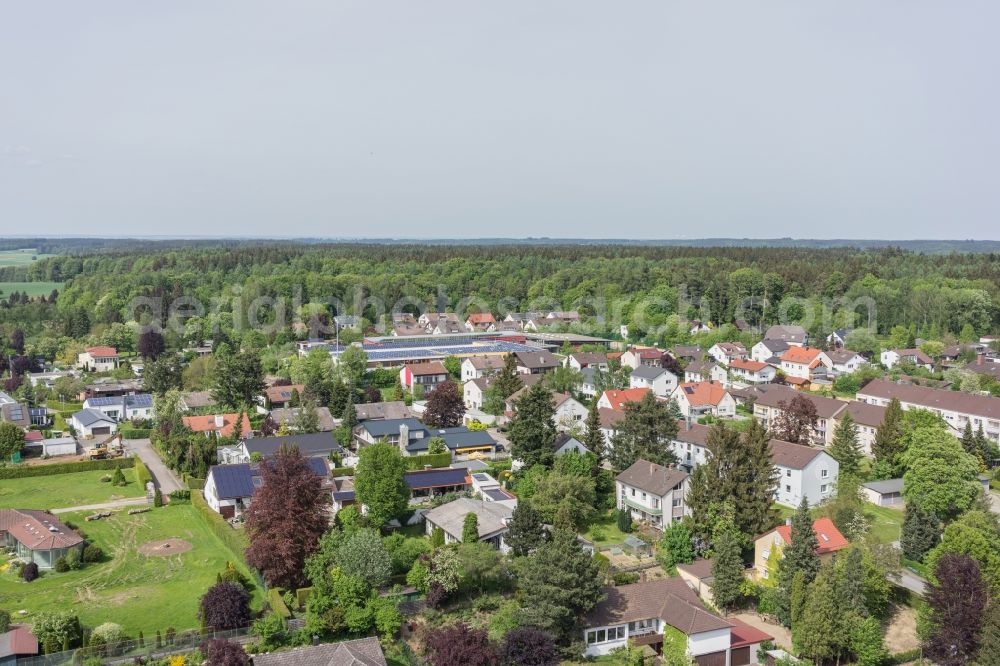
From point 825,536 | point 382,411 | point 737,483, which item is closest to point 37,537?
point 382,411

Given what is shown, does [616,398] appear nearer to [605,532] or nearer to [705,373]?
[705,373]

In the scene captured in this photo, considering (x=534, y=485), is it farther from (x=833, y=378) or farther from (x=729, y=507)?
(x=833, y=378)

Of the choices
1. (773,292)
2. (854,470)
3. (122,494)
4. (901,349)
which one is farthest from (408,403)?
(773,292)

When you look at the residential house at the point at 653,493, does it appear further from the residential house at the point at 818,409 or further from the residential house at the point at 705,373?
the residential house at the point at 705,373

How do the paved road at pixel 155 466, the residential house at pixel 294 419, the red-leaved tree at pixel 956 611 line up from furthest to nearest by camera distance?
the residential house at pixel 294 419 → the paved road at pixel 155 466 → the red-leaved tree at pixel 956 611

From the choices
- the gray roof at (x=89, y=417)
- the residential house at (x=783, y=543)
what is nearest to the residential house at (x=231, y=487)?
the gray roof at (x=89, y=417)

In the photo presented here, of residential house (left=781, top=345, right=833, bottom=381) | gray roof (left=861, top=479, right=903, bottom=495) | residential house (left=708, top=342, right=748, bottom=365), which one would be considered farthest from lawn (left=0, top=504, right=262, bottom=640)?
residential house (left=708, top=342, right=748, bottom=365)
